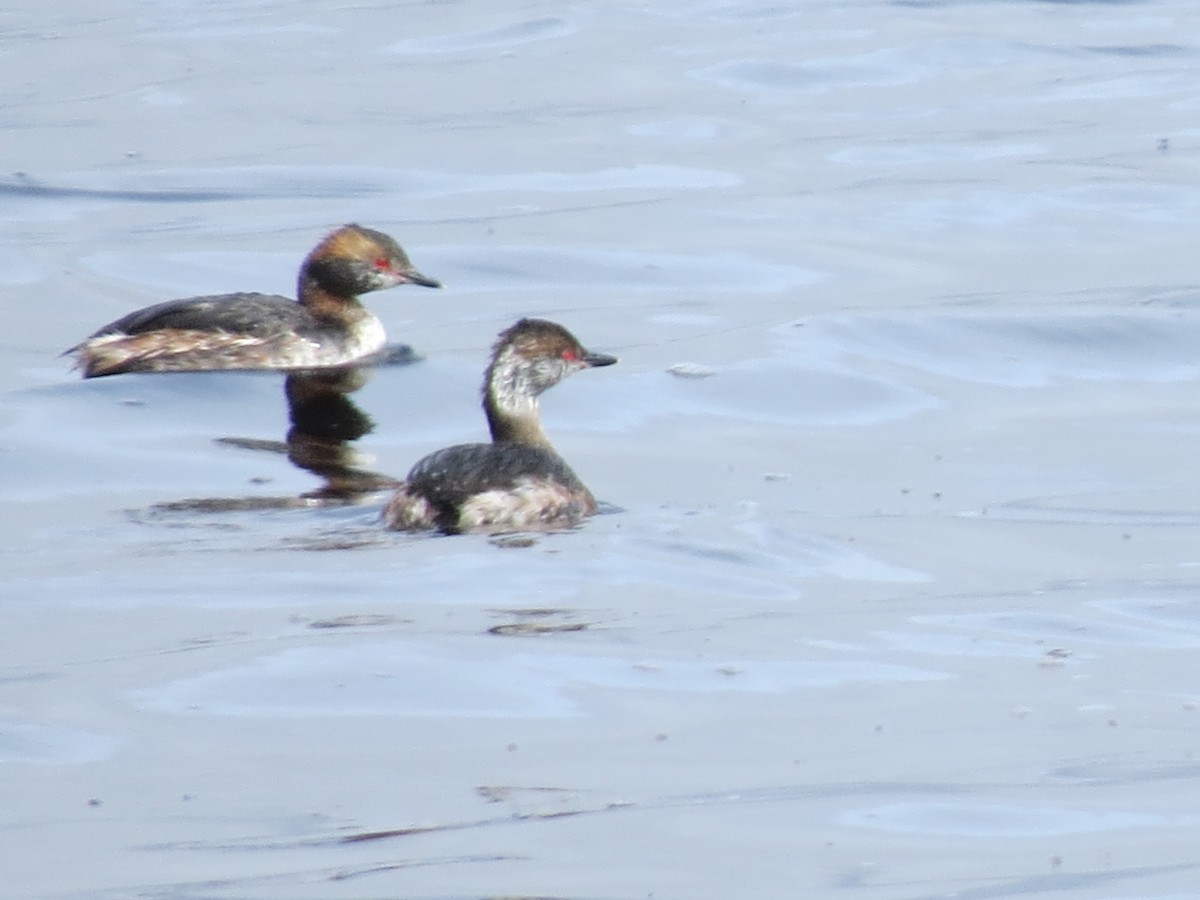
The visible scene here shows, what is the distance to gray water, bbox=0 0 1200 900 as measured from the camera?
608cm

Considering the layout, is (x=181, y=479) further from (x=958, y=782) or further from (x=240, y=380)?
(x=958, y=782)

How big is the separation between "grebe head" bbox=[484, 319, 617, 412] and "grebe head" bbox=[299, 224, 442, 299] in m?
3.35

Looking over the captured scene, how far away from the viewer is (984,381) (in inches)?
497

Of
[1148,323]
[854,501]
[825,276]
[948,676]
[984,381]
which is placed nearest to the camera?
[948,676]

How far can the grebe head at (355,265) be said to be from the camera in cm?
1397

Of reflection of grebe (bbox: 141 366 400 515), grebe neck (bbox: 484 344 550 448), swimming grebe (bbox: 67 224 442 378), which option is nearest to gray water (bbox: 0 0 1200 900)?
reflection of grebe (bbox: 141 366 400 515)

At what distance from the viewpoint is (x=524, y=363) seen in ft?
34.5

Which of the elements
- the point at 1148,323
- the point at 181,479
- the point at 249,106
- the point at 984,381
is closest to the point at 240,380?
the point at 181,479

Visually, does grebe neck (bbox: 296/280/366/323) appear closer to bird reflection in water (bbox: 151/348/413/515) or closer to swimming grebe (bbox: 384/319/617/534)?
bird reflection in water (bbox: 151/348/413/515)

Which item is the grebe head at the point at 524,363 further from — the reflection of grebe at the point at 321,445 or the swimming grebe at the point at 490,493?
the swimming grebe at the point at 490,493

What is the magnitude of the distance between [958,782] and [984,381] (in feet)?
20.9

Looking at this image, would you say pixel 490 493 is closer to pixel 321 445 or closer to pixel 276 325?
pixel 321 445

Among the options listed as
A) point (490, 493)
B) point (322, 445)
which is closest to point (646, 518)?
point (490, 493)

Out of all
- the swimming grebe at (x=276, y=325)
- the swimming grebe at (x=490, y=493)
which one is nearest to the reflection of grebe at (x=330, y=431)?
the swimming grebe at (x=276, y=325)
